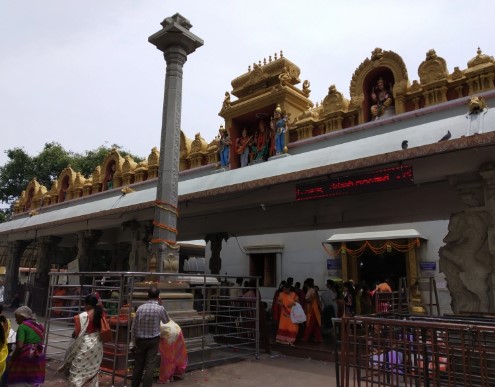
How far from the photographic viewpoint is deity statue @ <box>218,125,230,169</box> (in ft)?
44.8

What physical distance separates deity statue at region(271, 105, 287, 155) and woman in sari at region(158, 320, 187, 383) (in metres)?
7.10

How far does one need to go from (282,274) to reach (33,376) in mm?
13532

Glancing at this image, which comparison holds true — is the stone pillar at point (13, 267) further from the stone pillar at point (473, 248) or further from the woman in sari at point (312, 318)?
the stone pillar at point (473, 248)

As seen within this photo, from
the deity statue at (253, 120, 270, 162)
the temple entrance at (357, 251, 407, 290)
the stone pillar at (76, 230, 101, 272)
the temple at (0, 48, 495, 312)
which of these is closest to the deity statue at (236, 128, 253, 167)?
the temple at (0, 48, 495, 312)

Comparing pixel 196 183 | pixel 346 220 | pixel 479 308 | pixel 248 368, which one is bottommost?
pixel 248 368

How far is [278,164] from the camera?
392 inches

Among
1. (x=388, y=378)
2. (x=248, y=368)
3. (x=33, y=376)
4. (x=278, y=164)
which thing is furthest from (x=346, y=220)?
(x=33, y=376)

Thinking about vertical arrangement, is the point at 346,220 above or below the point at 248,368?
above

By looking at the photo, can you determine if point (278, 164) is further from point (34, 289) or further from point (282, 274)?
point (34, 289)

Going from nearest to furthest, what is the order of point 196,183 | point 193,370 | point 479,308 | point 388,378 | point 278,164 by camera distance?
point 388,378 < point 479,308 < point 193,370 < point 278,164 < point 196,183

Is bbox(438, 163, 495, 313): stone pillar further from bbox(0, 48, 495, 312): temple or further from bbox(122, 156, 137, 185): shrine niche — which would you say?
bbox(122, 156, 137, 185): shrine niche

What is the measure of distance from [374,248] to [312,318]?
6.49m

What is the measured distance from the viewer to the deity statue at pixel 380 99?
33.8 feet

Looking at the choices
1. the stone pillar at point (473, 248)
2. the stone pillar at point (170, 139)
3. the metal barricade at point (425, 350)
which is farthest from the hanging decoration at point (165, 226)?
the stone pillar at point (473, 248)
